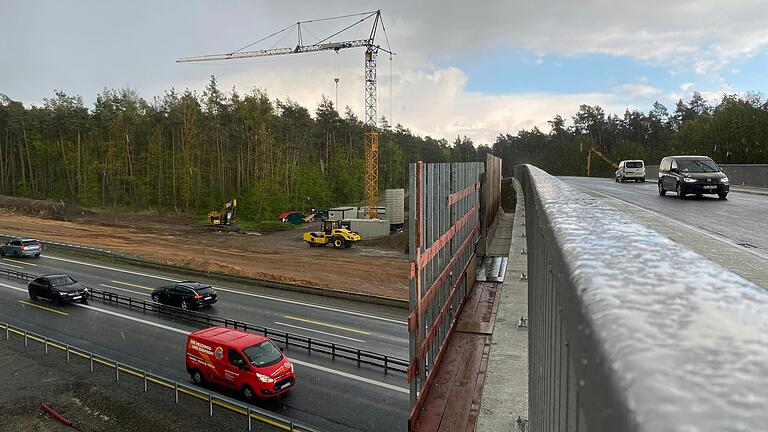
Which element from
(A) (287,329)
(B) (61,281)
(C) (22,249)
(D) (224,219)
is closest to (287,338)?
(A) (287,329)

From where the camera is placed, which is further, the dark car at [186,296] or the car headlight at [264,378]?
the dark car at [186,296]

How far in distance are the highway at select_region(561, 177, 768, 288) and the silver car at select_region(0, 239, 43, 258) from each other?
4315cm

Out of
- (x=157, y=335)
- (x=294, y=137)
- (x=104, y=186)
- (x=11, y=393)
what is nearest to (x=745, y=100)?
(x=294, y=137)

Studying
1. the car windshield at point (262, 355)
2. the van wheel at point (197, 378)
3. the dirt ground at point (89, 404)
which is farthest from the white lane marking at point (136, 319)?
the car windshield at point (262, 355)

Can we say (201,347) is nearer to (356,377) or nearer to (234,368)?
(234,368)

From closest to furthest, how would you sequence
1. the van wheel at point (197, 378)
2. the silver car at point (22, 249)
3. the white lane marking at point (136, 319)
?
the van wheel at point (197, 378) → the white lane marking at point (136, 319) → the silver car at point (22, 249)

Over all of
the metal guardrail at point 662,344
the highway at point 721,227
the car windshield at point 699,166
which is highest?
the car windshield at point 699,166

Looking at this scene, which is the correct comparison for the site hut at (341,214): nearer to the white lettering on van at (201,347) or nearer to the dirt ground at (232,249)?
the dirt ground at (232,249)

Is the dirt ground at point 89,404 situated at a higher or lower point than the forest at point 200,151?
lower

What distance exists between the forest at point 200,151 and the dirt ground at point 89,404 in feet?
170

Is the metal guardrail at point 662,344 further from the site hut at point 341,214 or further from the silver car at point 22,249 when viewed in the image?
the site hut at point 341,214

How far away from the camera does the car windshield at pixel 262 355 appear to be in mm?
15690

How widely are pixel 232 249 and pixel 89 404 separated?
3249 centimetres

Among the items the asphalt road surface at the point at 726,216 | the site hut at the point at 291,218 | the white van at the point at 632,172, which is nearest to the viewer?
the asphalt road surface at the point at 726,216
